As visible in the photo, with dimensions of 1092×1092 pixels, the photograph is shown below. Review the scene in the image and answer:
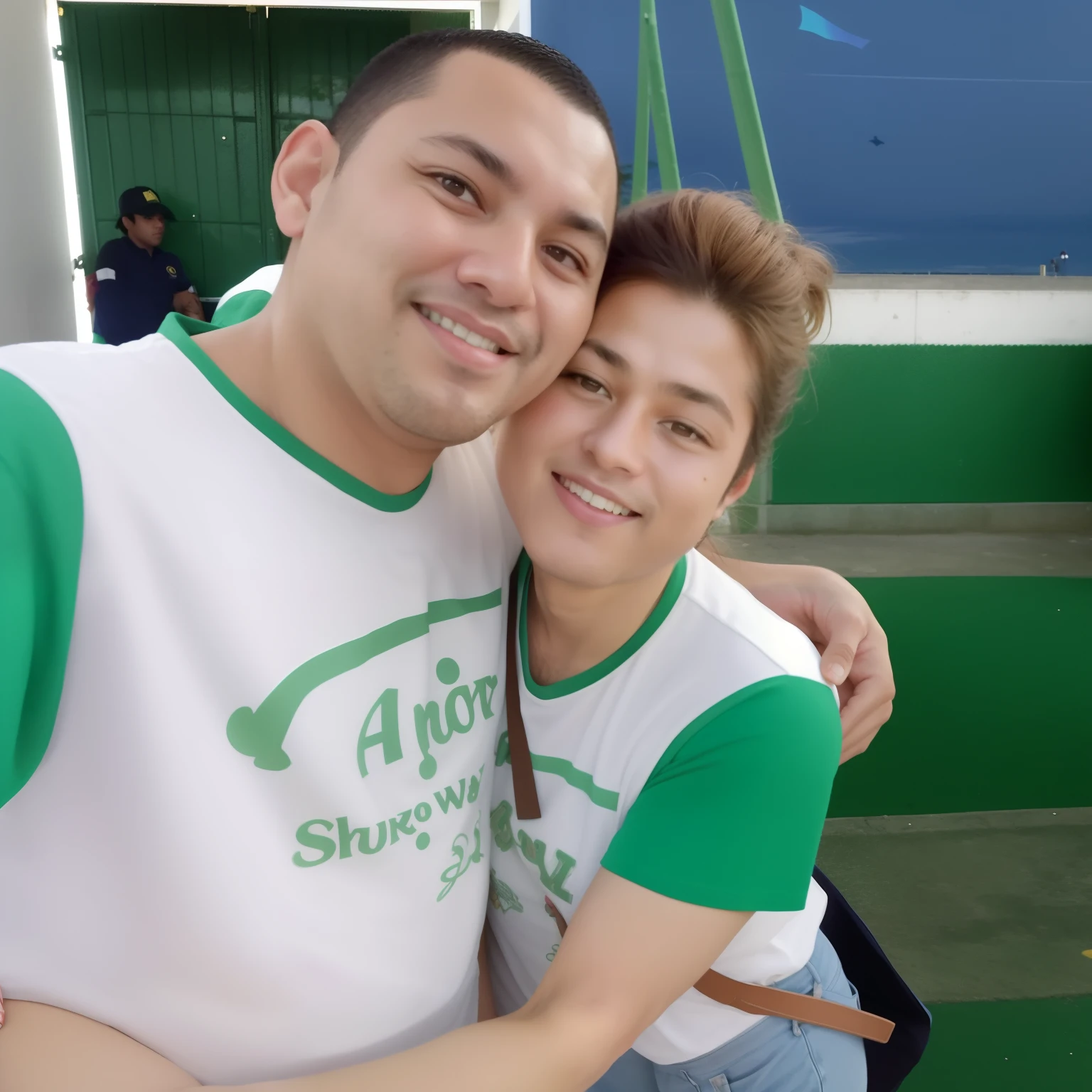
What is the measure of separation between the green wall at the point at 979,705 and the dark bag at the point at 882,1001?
4.47ft

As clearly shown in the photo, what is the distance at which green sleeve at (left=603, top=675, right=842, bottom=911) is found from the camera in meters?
0.86

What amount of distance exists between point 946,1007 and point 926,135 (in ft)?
13.1

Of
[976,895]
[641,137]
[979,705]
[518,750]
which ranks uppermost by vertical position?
[641,137]

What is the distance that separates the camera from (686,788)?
0.90 metres

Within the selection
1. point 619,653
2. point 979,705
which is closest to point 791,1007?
point 619,653

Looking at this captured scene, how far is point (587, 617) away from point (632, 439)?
0.21 meters

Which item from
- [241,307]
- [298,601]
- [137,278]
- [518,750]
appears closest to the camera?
[298,601]

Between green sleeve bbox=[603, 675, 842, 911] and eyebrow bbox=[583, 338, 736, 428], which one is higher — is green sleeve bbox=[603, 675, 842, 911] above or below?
below

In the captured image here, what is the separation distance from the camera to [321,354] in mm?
907

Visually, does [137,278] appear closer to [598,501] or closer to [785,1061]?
[598,501]

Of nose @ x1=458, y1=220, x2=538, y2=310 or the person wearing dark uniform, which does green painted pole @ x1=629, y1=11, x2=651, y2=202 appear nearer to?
the person wearing dark uniform

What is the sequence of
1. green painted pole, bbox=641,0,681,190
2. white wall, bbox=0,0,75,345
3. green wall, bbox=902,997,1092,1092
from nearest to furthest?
green wall, bbox=902,997,1092,1092
green painted pole, bbox=641,0,681,190
white wall, bbox=0,0,75,345

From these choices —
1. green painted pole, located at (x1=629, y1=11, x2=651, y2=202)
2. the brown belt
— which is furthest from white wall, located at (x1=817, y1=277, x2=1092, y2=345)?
the brown belt

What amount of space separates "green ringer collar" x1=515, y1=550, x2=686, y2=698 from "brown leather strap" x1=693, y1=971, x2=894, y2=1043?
341 millimetres
